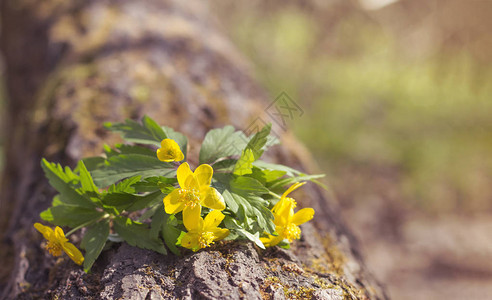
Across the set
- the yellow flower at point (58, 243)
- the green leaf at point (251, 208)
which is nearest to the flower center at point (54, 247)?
the yellow flower at point (58, 243)

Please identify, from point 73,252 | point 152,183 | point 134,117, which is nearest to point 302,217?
point 152,183

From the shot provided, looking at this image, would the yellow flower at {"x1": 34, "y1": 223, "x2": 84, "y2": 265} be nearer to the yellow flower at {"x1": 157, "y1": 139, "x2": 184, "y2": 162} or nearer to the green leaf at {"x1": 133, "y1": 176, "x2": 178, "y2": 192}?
the green leaf at {"x1": 133, "y1": 176, "x2": 178, "y2": 192}

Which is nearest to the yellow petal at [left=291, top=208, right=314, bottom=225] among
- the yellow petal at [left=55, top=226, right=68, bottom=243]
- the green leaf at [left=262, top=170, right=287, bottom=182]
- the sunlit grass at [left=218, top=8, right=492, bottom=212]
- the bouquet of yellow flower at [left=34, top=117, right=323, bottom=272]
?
the bouquet of yellow flower at [left=34, top=117, right=323, bottom=272]

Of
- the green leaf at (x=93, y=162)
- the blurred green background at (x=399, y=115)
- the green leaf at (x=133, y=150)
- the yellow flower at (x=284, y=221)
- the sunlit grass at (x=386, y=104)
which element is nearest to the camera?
the yellow flower at (x=284, y=221)

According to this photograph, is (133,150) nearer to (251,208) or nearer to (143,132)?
(143,132)

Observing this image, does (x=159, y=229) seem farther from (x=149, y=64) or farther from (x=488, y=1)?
(x=488, y=1)

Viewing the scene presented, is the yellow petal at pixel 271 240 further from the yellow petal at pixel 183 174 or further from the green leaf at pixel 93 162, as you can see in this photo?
the green leaf at pixel 93 162

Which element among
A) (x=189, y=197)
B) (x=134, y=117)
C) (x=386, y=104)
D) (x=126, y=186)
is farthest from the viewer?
(x=386, y=104)

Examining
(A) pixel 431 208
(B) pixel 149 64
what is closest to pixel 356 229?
Result: (A) pixel 431 208
